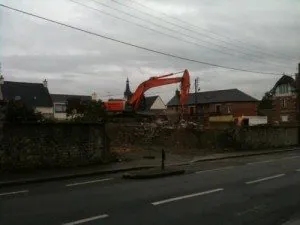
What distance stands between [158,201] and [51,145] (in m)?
9.25

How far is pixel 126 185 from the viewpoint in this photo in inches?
603

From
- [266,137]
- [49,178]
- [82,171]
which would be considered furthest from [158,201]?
[266,137]

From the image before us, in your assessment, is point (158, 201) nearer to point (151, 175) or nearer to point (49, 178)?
point (151, 175)

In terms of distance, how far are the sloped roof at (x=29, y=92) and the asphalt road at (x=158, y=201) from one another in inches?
2623

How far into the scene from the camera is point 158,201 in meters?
12.1

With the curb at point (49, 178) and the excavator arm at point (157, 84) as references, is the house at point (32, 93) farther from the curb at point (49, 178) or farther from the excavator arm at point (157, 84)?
the curb at point (49, 178)

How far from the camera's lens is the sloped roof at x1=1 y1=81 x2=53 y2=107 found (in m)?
81.1

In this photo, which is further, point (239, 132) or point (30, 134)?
point (239, 132)

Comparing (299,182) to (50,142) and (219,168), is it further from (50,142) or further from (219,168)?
(50,142)

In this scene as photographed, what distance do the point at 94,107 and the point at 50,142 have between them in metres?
27.6

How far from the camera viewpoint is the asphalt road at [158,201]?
9.95 meters

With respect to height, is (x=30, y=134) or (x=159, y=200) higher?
(x=30, y=134)

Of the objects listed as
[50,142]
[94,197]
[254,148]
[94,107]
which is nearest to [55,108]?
[94,107]

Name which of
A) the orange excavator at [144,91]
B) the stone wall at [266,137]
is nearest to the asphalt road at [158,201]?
the stone wall at [266,137]
